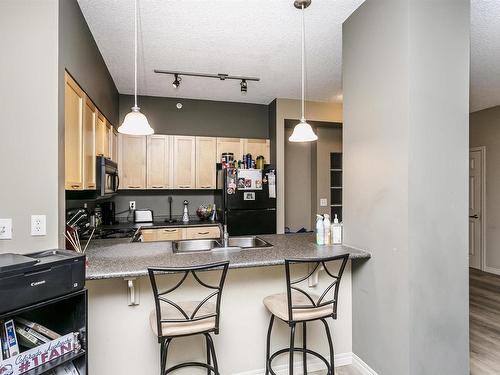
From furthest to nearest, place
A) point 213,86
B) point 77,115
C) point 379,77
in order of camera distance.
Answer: point 213,86 → point 77,115 → point 379,77

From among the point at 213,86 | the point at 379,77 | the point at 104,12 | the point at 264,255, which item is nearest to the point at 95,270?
A: the point at 264,255

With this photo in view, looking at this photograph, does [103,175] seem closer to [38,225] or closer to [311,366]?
[38,225]

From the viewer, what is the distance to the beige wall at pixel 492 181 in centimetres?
461

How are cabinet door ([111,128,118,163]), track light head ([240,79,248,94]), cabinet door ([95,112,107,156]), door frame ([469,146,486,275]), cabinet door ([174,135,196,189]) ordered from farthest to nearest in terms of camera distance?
door frame ([469,146,486,275]) → cabinet door ([174,135,196,189]) → cabinet door ([111,128,118,163]) → track light head ([240,79,248,94]) → cabinet door ([95,112,107,156])

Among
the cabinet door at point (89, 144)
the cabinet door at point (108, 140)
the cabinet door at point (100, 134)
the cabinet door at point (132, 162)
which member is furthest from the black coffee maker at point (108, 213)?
the cabinet door at point (89, 144)

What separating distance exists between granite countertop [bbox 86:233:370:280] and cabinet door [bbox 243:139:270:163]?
224cm

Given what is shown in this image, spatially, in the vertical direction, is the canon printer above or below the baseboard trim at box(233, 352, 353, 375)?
above

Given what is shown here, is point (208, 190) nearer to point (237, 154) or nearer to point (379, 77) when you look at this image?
point (237, 154)

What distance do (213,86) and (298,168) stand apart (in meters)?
2.29

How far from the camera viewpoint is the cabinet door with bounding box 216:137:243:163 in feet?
14.6

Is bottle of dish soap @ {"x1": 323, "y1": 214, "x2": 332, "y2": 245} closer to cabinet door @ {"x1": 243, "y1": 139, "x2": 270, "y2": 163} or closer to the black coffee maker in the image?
cabinet door @ {"x1": 243, "y1": 139, "x2": 270, "y2": 163}

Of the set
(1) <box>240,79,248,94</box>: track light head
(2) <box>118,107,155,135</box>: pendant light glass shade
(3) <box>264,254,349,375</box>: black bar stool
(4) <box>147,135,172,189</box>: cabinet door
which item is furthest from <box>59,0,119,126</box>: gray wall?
(3) <box>264,254,349,375</box>: black bar stool

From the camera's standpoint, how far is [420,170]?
1.76m

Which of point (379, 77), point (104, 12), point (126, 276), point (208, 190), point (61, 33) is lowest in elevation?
point (126, 276)
